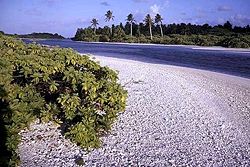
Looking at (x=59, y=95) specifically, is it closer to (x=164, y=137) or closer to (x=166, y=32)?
(x=164, y=137)

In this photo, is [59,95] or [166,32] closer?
[59,95]

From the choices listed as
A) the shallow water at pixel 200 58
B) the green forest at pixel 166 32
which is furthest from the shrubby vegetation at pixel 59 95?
the green forest at pixel 166 32

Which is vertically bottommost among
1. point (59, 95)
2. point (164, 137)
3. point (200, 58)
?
point (164, 137)

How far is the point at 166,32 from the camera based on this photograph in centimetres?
12344

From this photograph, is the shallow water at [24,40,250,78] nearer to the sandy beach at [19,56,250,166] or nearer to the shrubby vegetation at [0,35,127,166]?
the sandy beach at [19,56,250,166]

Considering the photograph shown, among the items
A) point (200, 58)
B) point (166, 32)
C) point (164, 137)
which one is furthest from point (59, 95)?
point (166, 32)

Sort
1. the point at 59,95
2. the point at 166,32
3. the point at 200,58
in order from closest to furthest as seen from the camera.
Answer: the point at 59,95, the point at 200,58, the point at 166,32

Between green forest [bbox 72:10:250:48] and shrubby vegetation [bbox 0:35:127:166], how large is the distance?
6232 centimetres

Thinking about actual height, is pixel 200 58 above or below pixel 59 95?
below

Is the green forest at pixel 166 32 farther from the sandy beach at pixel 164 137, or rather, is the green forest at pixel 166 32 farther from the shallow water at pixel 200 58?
the sandy beach at pixel 164 137

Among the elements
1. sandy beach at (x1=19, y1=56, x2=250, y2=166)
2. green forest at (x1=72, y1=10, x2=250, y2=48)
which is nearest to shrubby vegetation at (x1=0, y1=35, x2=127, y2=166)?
sandy beach at (x1=19, y1=56, x2=250, y2=166)

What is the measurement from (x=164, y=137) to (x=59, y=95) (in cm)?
299

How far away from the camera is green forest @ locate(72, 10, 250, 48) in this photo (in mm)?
80312

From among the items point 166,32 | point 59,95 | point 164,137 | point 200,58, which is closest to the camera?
point 59,95
